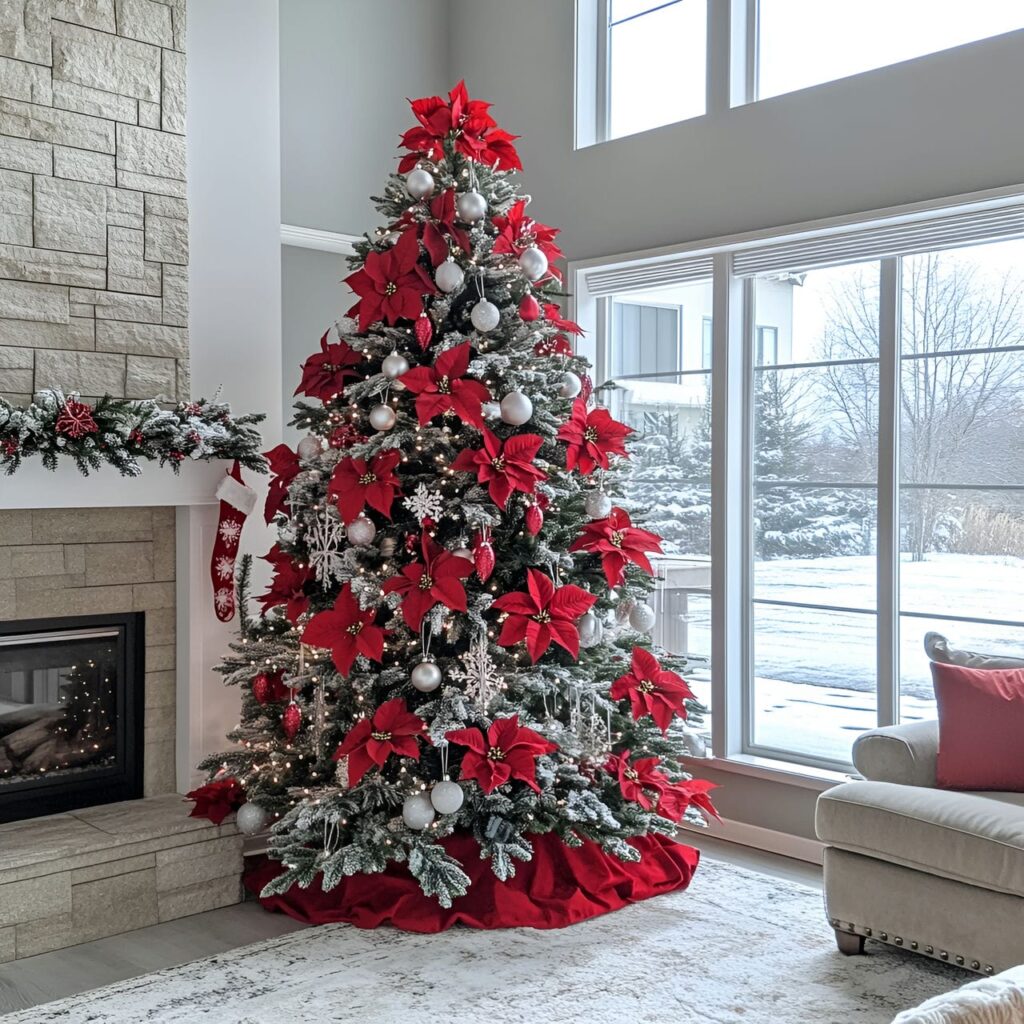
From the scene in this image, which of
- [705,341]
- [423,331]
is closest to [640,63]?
[705,341]

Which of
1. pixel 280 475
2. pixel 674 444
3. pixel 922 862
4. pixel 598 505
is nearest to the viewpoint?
pixel 922 862

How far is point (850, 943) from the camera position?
318 cm

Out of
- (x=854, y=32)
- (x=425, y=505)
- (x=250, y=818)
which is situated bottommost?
(x=250, y=818)

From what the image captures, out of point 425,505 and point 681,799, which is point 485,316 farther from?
point 681,799

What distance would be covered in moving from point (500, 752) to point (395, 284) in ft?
4.72

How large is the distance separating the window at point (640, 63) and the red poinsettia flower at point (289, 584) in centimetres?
238

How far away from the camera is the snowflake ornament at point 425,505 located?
3.37 metres

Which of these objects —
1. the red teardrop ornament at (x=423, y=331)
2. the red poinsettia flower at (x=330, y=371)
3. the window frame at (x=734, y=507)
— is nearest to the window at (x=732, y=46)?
the window frame at (x=734, y=507)

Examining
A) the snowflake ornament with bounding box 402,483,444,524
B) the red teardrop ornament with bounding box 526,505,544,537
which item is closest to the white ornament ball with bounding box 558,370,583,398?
the red teardrop ornament with bounding box 526,505,544,537

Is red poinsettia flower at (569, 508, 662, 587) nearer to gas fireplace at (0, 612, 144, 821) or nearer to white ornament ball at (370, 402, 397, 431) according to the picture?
white ornament ball at (370, 402, 397, 431)

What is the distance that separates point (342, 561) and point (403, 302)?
0.82 meters

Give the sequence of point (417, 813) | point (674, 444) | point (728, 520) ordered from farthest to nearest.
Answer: point (674, 444) < point (728, 520) < point (417, 813)

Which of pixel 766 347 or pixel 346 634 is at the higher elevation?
pixel 766 347

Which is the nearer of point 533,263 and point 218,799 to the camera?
point 533,263
